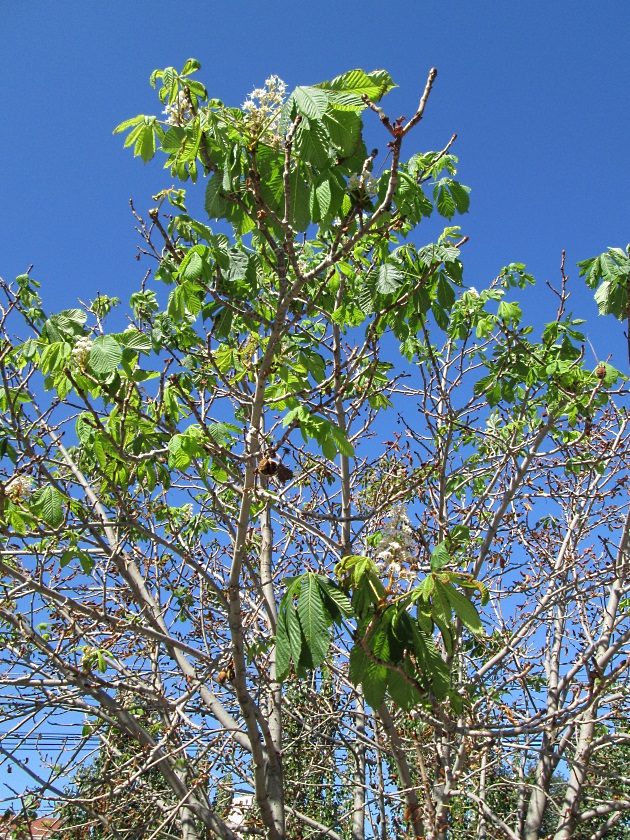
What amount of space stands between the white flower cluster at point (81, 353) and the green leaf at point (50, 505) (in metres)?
0.71

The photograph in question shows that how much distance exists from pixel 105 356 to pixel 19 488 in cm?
127

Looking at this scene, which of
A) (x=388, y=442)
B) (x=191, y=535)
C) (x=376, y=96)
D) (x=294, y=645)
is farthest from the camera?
(x=388, y=442)

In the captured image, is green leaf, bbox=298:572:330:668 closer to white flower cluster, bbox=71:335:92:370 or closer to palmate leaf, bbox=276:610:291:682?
palmate leaf, bbox=276:610:291:682

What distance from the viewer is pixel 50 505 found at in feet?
10.0

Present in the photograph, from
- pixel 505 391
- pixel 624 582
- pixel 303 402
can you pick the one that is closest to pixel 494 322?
pixel 505 391

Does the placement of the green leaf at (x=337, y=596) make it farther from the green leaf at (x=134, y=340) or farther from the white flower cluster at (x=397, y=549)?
the green leaf at (x=134, y=340)

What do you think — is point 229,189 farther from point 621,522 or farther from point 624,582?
point 621,522

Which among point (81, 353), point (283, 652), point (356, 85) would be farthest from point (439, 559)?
point (81, 353)

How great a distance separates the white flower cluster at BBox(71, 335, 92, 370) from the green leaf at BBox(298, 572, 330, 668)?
1.30 metres

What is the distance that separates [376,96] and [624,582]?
12.8ft

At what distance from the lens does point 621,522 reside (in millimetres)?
5305

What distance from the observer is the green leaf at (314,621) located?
206 cm

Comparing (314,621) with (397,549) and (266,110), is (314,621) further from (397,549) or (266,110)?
(266,110)

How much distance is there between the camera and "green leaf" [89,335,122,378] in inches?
97.6
